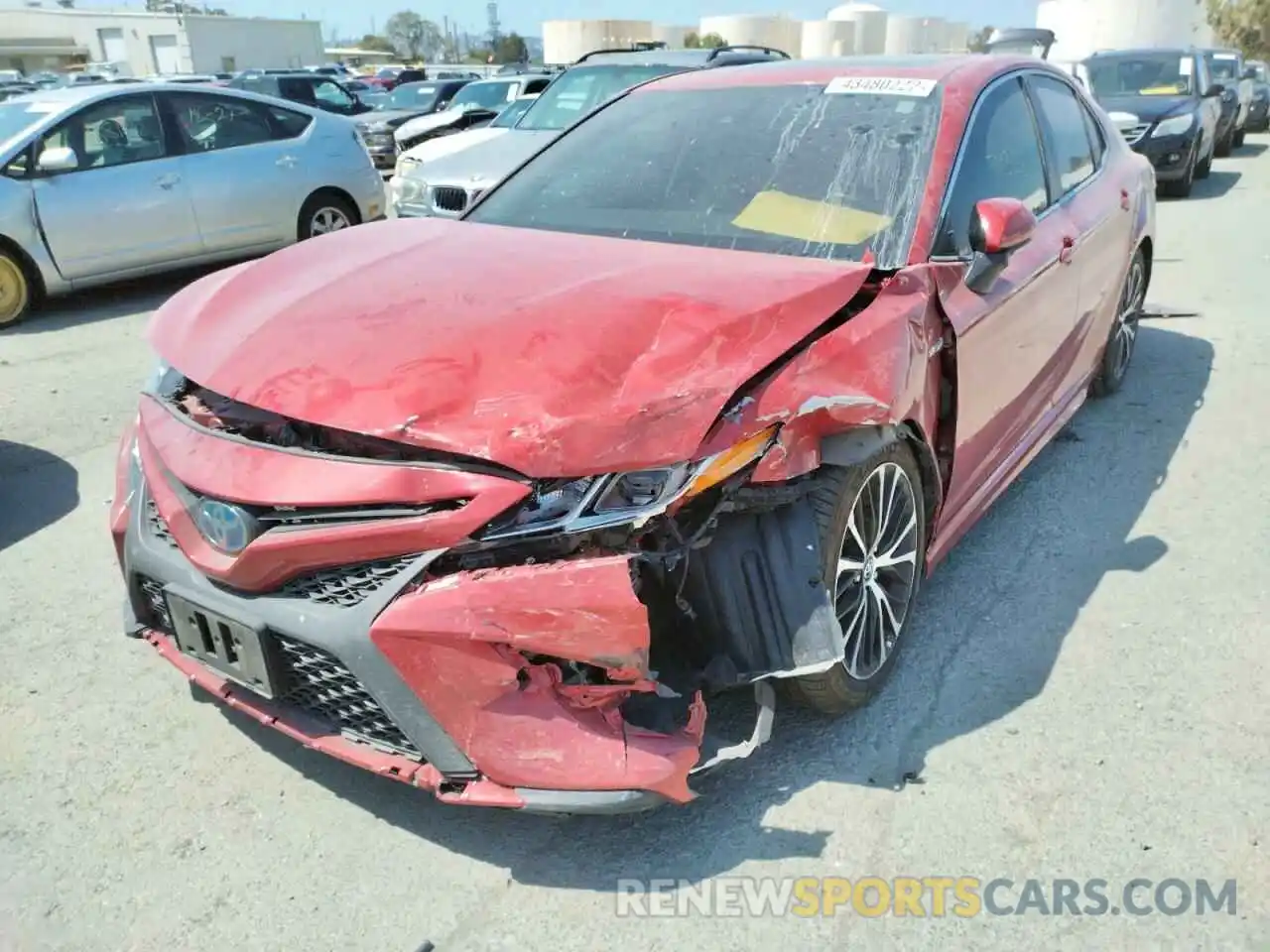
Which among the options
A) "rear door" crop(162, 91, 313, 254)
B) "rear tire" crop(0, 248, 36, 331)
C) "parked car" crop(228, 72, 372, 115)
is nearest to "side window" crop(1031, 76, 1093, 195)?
"rear door" crop(162, 91, 313, 254)

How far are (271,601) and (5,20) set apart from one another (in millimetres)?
90486

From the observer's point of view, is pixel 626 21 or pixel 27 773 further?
pixel 626 21

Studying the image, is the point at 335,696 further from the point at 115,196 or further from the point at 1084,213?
the point at 115,196

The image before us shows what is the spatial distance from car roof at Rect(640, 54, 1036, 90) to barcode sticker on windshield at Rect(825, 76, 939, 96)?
0.03m

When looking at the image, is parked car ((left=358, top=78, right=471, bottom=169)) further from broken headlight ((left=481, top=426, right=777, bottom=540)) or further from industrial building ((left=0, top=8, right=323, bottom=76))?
industrial building ((left=0, top=8, right=323, bottom=76))

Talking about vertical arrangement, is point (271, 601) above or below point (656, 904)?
above

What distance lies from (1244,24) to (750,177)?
188ft

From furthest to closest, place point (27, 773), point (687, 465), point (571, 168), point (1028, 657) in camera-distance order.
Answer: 1. point (571, 168)
2. point (1028, 657)
3. point (27, 773)
4. point (687, 465)

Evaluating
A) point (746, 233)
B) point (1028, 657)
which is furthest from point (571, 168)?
point (1028, 657)

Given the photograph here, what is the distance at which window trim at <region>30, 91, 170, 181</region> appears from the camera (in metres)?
7.19

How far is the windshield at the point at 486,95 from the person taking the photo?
1383 centimetres

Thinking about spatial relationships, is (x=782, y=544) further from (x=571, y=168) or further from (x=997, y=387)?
(x=571, y=168)

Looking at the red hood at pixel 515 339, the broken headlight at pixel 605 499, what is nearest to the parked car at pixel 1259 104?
the red hood at pixel 515 339

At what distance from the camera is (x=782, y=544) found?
2.40 m
